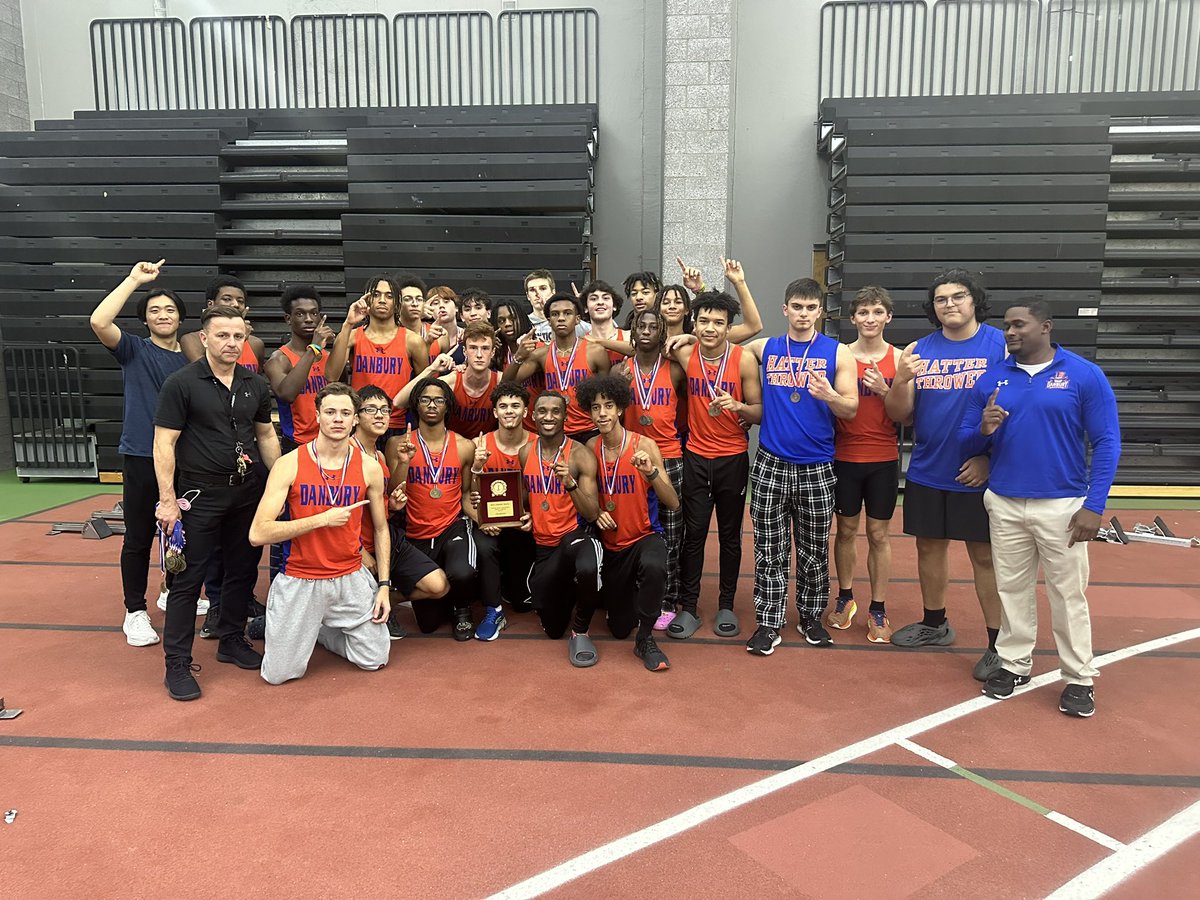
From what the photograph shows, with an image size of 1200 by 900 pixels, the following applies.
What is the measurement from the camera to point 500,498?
4383mm

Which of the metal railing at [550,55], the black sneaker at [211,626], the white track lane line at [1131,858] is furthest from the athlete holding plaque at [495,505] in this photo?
the metal railing at [550,55]

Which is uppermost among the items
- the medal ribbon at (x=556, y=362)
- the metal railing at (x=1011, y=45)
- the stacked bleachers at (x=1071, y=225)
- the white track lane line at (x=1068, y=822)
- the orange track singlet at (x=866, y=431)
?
the metal railing at (x=1011, y=45)

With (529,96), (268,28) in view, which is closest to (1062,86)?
(529,96)

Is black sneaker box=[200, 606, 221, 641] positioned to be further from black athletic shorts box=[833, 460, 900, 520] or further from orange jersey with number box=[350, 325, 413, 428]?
black athletic shorts box=[833, 460, 900, 520]

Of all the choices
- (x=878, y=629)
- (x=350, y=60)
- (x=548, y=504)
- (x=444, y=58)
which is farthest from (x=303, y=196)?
(x=878, y=629)

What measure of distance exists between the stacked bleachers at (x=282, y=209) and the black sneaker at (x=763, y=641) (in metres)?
5.78

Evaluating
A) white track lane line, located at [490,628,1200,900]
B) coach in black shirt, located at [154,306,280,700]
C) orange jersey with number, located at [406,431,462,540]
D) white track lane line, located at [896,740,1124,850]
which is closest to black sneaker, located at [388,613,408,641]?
orange jersey with number, located at [406,431,462,540]

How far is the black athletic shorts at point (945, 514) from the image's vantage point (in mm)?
3844

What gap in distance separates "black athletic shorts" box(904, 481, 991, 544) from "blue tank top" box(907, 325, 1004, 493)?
0.13 feet

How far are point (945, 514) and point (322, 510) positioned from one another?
10.3ft

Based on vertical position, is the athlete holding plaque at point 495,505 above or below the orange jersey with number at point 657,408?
below

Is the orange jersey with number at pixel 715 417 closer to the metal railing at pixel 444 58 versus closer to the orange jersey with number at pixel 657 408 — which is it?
the orange jersey with number at pixel 657 408

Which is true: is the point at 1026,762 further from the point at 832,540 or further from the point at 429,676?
the point at 832,540

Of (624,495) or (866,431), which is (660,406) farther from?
(866,431)
